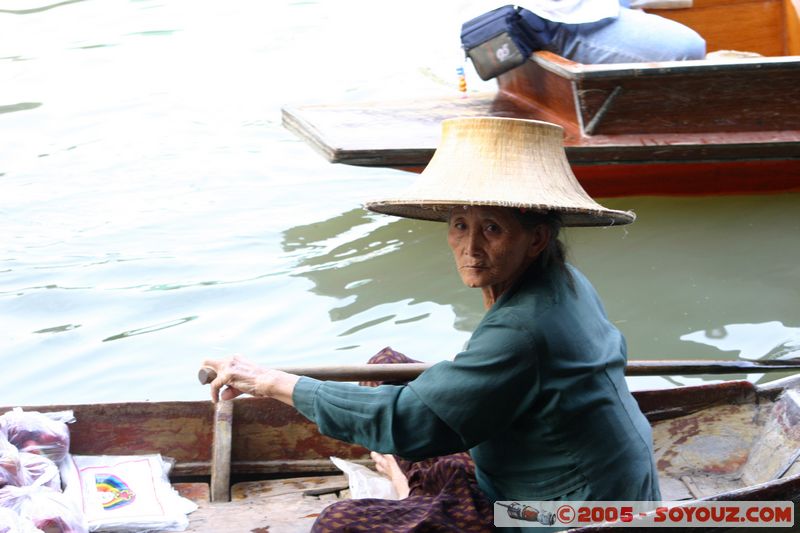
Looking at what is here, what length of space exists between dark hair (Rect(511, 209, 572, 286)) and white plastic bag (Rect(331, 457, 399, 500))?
3.08ft

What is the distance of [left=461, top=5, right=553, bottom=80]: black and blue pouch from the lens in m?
5.18

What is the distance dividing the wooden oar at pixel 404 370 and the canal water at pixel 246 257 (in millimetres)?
896

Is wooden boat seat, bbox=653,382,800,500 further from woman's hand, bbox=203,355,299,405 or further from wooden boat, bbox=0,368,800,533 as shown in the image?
woman's hand, bbox=203,355,299,405

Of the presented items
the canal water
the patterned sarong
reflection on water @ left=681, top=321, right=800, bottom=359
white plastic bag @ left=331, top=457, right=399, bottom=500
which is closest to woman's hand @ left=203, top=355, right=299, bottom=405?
the patterned sarong

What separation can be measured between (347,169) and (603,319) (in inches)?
180

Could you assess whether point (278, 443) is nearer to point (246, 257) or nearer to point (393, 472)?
point (393, 472)

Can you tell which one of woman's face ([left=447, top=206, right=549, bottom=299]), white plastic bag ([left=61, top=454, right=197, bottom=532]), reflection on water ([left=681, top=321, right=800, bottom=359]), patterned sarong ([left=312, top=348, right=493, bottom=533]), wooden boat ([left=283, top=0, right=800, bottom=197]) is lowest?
reflection on water ([left=681, top=321, right=800, bottom=359])

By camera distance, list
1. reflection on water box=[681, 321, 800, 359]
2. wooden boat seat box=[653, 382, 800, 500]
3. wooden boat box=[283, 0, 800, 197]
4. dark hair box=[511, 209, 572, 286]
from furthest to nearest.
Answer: wooden boat box=[283, 0, 800, 197]
reflection on water box=[681, 321, 800, 359]
wooden boat seat box=[653, 382, 800, 500]
dark hair box=[511, 209, 572, 286]

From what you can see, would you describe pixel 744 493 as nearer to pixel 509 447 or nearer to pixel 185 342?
pixel 509 447

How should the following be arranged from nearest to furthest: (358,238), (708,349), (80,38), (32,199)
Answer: (708,349) → (358,238) → (32,199) → (80,38)

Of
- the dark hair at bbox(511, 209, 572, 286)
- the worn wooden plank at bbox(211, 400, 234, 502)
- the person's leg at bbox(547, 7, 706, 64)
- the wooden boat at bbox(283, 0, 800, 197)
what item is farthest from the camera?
the person's leg at bbox(547, 7, 706, 64)

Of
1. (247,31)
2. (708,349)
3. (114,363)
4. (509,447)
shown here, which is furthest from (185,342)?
(247,31)

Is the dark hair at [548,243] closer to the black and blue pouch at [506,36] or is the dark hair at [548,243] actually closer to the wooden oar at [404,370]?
the wooden oar at [404,370]

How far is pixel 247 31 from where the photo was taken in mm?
10672
